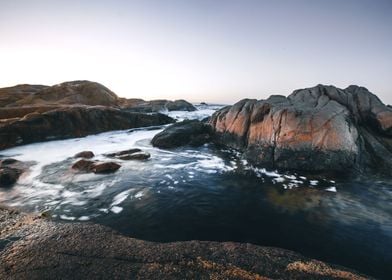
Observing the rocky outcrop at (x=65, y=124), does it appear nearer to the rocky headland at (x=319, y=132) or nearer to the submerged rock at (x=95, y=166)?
the submerged rock at (x=95, y=166)

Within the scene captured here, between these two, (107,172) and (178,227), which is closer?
(178,227)

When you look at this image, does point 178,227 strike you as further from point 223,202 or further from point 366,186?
point 366,186

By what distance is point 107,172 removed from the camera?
1573 cm

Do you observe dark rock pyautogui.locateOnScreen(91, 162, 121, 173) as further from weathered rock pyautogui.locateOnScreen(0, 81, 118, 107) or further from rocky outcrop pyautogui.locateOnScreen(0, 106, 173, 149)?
weathered rock pyautogui.locateOnScreen(0, 81, 118, 107)

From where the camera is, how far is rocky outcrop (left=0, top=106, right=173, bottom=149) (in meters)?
24.4

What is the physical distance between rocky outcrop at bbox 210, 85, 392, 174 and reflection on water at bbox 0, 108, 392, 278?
1587mm

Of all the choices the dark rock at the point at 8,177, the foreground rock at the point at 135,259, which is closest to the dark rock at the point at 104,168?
the dark rock at the point at 8,177

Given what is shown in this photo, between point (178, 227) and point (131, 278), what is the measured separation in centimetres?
344

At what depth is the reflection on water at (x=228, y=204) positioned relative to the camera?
8.61 meters

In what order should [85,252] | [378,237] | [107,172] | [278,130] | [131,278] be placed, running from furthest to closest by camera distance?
1. [278,130]
2. [107,172]
3. [378,237]
4. [85,252]
5. [131,278]

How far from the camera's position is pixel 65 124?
28438 millimetres

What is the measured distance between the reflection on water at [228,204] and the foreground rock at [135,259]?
3.20ft

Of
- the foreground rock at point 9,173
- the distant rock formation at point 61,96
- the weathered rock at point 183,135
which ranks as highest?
the distant rock formation at point 61,96

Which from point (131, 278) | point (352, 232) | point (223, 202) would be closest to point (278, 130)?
point (223, 202)
